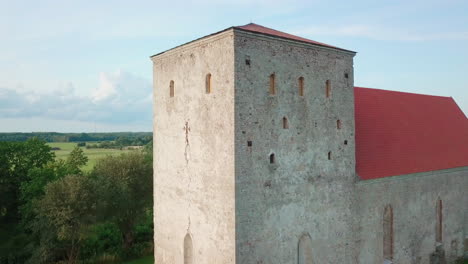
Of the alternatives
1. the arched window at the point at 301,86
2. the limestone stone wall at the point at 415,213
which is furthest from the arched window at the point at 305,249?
the arched window at the point at 301,86

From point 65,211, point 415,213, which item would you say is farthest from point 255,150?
point 65,211

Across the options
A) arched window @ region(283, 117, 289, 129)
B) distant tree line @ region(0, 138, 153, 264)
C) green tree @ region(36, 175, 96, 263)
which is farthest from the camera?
distant tree line @ region(0, 138, 153, 264)

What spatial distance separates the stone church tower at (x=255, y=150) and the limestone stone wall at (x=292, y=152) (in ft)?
0.13

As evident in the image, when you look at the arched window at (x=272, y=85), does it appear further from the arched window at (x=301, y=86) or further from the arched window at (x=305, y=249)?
the arched window at (x=305, y=249)

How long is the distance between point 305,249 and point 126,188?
1534 cm

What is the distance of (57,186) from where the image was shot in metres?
21.0

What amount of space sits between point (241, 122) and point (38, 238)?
18.3 meters

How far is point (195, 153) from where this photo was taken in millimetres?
13414

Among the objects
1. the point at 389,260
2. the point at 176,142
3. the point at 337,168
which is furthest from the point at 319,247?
the point at 176,142

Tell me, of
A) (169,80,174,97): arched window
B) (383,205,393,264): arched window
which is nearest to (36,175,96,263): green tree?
(169,80,174,97): arched window

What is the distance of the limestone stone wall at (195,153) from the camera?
11.9 meters

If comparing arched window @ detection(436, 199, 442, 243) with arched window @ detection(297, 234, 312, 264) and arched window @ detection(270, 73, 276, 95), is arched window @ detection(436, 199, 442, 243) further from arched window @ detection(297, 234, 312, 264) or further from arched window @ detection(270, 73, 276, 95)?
arched window @ detection(270, 73, 276, 95)

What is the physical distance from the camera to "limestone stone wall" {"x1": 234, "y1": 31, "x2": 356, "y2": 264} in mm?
11820

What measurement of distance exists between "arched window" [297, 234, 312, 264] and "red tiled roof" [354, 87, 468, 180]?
13.0 feet
